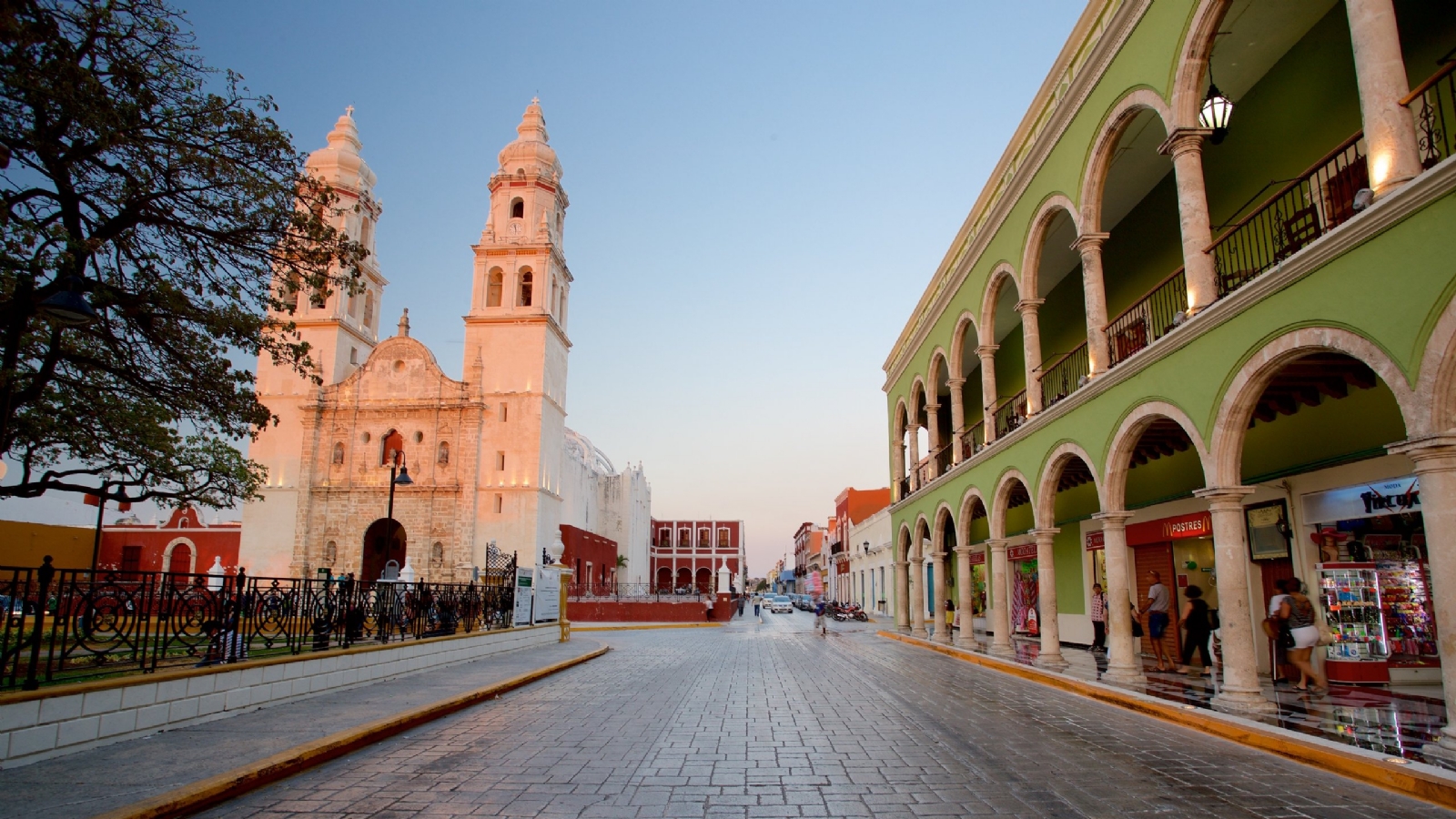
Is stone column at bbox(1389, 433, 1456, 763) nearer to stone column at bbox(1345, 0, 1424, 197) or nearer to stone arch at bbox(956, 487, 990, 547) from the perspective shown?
stone column at bbox(1345, 0, 1424, 197)

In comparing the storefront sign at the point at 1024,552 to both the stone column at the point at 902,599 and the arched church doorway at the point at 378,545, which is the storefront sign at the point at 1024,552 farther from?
the arched church doorway at the point at 378,545

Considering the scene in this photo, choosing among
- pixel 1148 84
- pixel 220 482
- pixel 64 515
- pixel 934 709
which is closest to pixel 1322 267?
pixel 1148 84

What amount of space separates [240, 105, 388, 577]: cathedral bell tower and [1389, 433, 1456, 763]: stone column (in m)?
37.7

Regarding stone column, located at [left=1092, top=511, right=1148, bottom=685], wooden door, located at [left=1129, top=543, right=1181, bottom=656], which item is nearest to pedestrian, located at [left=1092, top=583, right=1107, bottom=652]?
wooden door, located at [left=1129, top=543, right=1181, bottom=656]

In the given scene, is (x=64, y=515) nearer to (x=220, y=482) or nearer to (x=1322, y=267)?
(x=220, y=482)

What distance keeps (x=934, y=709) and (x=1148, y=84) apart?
25.1 ft

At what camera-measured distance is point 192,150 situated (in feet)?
28.8

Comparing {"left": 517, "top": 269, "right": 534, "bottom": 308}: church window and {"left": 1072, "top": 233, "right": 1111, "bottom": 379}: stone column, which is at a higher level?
{"left": 517, "top": 269, "right": 534, "bottom": 308}: church window

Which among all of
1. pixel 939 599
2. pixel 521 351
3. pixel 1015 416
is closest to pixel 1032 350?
pixel 1015 416

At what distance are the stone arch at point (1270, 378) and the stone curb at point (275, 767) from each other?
8216mm

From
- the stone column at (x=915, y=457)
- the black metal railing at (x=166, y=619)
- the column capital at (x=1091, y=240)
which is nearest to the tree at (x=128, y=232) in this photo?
the black metal railing at (x=166, y=619)

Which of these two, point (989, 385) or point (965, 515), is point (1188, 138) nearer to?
point (989, 385)

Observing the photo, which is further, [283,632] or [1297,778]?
[283,632]

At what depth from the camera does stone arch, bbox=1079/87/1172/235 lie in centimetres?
1000
